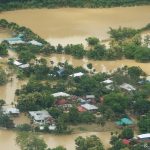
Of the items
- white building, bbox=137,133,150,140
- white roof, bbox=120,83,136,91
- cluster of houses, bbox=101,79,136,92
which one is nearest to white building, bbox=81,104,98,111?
cluster of houses, bbox=101,79,136,92

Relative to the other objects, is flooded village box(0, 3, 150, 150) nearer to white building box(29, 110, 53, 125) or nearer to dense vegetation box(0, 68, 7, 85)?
white building box(29, 110, 53, 125)

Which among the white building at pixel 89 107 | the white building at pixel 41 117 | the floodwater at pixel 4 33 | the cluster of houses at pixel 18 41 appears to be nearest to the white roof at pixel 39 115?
the white building at pixel 41 117

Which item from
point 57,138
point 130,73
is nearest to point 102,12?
point 130,73

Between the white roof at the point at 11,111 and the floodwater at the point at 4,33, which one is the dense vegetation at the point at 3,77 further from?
the floodwater at the point at 4,33

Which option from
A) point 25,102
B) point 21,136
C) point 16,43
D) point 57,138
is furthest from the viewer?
point 16,43

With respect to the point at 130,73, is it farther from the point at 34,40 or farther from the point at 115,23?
the point at 115,23

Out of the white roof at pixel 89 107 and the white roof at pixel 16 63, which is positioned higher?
the white roof at pixel 16 63
